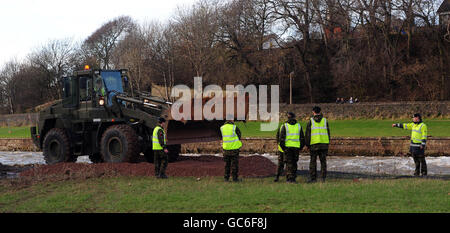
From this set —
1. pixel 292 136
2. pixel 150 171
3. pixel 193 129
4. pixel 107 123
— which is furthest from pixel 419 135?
pixel 107 123

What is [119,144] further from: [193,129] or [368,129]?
[368,129]

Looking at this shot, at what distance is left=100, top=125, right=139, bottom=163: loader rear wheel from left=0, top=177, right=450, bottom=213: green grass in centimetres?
267

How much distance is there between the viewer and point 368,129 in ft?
112

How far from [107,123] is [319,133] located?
775 centimetres

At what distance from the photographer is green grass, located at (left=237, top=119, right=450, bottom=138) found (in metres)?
30.5

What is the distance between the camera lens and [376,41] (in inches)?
1922

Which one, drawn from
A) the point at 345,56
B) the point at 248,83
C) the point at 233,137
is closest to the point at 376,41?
the point at 345,56

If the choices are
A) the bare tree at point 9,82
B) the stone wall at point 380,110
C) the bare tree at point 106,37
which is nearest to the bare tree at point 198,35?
the stone wall at point 380,110

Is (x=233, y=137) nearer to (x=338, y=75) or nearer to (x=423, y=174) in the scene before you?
(x=423, y=174)

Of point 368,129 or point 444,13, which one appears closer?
point 368,129

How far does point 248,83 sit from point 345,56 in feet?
32.3

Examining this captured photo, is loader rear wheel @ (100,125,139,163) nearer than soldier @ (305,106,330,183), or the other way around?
soldier @ (305,106,330,183)

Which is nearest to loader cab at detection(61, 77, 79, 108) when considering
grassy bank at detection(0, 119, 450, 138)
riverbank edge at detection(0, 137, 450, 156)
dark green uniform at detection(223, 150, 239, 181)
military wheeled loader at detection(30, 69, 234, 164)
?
military wheeled loader at detection(30, 69, 234, 164)

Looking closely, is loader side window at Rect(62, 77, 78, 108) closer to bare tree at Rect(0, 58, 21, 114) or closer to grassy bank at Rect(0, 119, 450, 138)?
grassy bank at Rect(0, 119, 450, 138)
